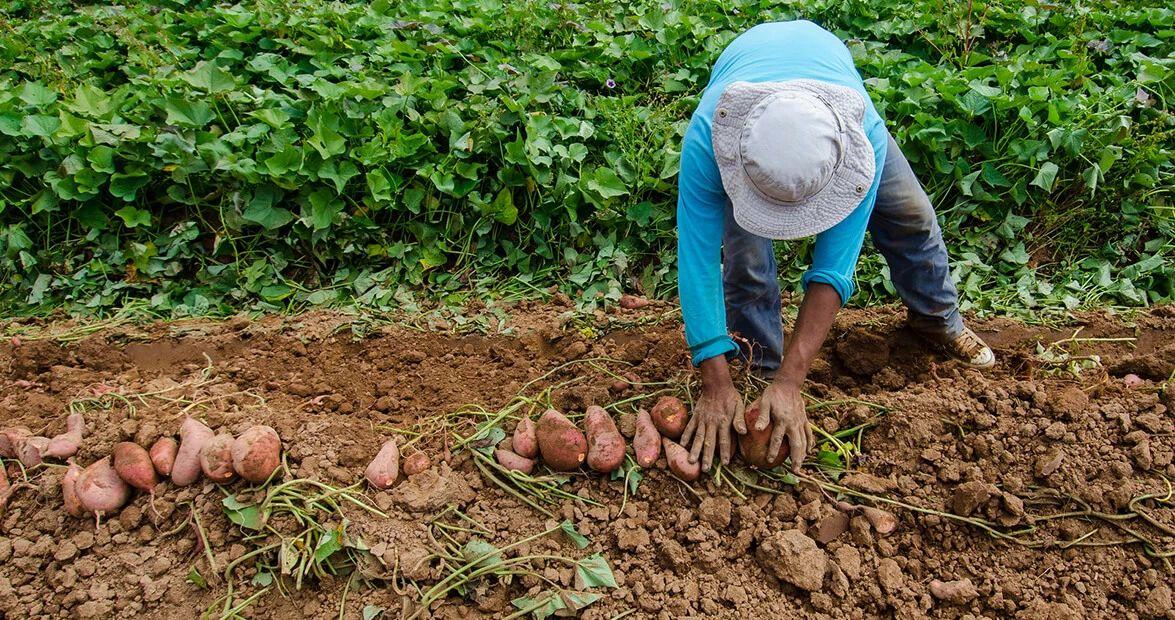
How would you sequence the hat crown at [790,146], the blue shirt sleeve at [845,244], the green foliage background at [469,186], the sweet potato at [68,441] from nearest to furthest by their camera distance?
the hat crown at [790,146]
the blue shirt sleeve at [845,244]
the sweet potato at [68,441]
the green foliage background at [469,186]

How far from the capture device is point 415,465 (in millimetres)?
2330

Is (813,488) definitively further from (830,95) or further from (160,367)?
(160,367)

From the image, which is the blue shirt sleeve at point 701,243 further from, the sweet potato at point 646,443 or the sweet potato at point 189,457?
the sweet potato at point 189,457

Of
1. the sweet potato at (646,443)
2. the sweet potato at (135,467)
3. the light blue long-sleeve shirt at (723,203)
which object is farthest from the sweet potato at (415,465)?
the light blue long-sleeve shirt at (723,203)

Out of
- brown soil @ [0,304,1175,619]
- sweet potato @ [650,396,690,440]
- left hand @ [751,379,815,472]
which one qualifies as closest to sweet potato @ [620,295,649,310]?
brown soil @ [0,304,1175,619]

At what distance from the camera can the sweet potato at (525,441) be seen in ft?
7.65

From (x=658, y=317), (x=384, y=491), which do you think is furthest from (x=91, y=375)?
(x=658, y=317)

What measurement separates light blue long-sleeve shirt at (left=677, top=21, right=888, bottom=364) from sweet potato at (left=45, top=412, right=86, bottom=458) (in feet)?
6.11

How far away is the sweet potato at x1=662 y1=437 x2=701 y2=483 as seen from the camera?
2213 mm

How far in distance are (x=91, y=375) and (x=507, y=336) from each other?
152 cm

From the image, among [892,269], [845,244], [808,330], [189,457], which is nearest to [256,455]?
[189,457]

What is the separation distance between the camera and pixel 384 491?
2.27 m

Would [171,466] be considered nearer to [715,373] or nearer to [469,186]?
[715,373]

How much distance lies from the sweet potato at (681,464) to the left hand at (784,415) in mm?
211
